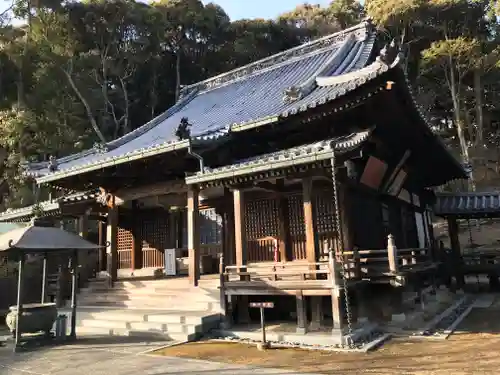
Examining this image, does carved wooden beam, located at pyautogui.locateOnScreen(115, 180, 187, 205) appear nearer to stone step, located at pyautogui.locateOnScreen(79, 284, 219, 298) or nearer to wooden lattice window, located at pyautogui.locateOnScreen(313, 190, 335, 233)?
stone step, located at pyautogui.locateOnScreen(79, 284, 219, 298)

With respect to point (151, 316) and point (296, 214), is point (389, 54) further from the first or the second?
point (151, 316)

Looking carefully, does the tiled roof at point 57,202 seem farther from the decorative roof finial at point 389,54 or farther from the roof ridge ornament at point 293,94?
the decorative roof finial at point 389,54

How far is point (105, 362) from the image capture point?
7.30 metres

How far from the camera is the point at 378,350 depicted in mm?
7609

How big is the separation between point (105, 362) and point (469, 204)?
53.8 ft

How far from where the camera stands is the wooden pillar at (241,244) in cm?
986

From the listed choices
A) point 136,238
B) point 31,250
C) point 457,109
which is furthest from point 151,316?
point 457,109

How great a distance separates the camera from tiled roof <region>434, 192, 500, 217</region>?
17594mm

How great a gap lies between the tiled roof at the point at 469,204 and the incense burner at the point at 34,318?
15955 mm

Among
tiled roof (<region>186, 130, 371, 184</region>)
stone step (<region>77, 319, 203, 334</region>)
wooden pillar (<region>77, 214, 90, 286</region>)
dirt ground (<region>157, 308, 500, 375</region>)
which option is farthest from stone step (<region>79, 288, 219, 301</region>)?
tiled roof (<region>186, 130, 371, 184</region>)

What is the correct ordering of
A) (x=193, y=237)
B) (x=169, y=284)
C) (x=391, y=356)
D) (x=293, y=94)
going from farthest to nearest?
1. (x=293, y=94)
2. (x=169, y=284)
3. (x=193, y=237)
4. (x=391, y=356)

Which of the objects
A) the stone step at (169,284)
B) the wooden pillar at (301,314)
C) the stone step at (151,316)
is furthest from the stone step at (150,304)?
the wooden pillar at (301,314)

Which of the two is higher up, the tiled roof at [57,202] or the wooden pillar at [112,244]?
the tiled roof at [57,202]

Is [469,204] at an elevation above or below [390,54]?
below
